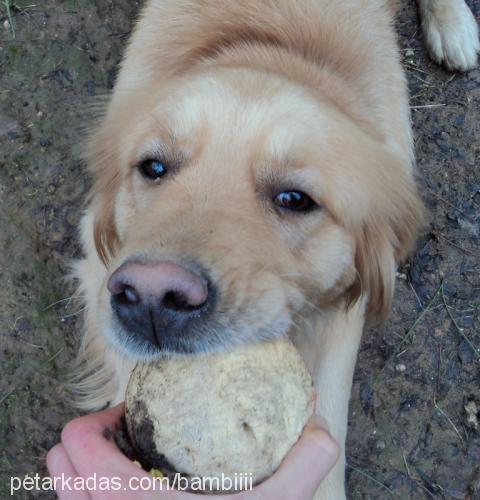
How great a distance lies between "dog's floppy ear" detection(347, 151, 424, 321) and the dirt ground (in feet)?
2.55

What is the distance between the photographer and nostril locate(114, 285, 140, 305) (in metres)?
1.45

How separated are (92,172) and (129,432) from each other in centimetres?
130

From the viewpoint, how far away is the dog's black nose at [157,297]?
1.42 m

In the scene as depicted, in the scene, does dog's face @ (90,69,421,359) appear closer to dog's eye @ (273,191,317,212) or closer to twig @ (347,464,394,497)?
dog's eye @ (273,191,317,212)

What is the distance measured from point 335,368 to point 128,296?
4.56 ft

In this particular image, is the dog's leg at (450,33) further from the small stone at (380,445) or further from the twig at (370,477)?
the twig at (370,477)

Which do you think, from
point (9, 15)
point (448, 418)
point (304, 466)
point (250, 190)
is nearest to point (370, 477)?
point (448, 418)

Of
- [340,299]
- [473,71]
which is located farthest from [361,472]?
[473,71]

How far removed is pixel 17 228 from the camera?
123 inches

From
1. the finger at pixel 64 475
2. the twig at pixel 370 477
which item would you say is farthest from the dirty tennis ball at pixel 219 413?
the twig at pixel 370 477

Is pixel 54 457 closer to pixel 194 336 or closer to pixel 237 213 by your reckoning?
pixel 194 336

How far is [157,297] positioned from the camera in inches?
56.3

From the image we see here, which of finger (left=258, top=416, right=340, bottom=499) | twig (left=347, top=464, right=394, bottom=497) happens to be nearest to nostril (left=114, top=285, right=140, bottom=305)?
finger (left=258, top=416, right=340, bottom=499)

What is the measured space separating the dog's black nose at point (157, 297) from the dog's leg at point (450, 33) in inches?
101
